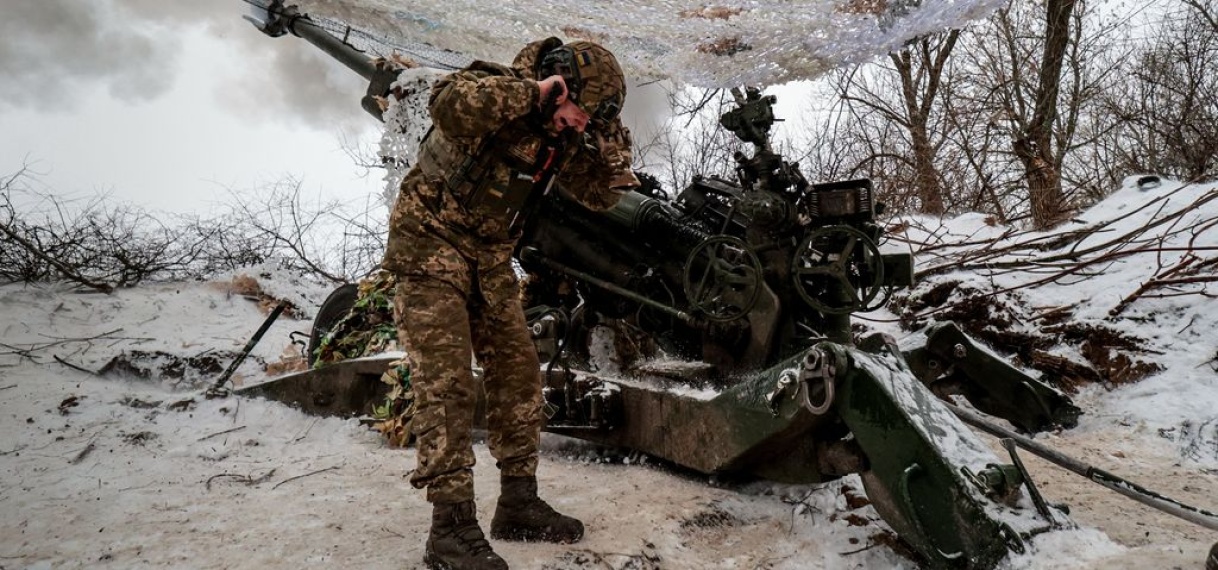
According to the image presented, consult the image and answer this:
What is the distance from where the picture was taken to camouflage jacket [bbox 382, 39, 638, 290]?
2348 mm

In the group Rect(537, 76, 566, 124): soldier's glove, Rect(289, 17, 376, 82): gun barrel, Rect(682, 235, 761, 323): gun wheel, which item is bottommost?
Rect(682, 235, 761, 323): gun wheel

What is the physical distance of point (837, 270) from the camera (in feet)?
9.64

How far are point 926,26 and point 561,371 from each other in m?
2.26

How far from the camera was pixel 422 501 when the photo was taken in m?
2.99

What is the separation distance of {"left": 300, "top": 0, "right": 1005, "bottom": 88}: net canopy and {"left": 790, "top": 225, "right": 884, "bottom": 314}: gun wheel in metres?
0.90

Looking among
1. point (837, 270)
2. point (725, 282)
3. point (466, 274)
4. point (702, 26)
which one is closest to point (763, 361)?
point (725, 282)

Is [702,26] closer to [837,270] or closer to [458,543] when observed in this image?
[837,270]

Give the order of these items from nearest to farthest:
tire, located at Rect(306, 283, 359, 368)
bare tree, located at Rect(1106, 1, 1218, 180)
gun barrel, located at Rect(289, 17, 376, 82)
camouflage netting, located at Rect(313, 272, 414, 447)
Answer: gun barrel, located at Rect(289, 17, 376, 82) → camouflage netting, located at Rect(313, 272, 414, 447) → tire, located at Rect(306, 283, 359, 368) → bare tree, located at Rect(1106, 1, 1218, 180)

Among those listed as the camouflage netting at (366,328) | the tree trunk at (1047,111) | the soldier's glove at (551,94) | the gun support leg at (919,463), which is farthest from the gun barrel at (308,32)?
the tree trunk at (1047,111)

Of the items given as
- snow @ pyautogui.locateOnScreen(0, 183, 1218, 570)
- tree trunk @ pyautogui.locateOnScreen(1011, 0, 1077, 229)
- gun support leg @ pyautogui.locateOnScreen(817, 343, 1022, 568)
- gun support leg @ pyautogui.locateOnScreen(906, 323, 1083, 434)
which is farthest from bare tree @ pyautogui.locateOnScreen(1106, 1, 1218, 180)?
gun support leg @ pyautogui.locateOnScreen(817, 343, 1022, 568)

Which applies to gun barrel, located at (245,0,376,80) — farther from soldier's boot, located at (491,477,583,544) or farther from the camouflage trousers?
soldier's boot, located at (491,477,583,544)

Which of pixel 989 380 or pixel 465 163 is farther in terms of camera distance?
pixel 989 380

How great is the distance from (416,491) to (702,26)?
233 cm

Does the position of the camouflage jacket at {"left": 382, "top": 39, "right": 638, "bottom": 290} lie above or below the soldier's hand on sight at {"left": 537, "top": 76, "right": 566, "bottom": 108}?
below
